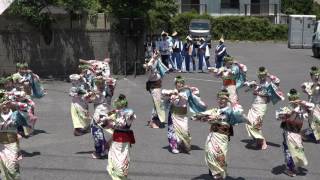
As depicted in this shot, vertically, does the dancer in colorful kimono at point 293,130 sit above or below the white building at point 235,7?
below

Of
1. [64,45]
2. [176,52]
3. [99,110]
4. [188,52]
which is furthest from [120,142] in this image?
[188,52]

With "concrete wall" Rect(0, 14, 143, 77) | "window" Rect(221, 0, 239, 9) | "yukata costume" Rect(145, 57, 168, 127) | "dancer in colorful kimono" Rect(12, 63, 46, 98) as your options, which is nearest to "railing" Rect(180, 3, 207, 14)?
"window" Rect(221, 0, 239, 9)

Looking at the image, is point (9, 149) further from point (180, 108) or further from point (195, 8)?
point (195, 8)

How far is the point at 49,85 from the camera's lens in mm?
24156

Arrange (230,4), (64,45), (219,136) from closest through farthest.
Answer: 1. (219,136)
2. (64,45)
3. (230,4)

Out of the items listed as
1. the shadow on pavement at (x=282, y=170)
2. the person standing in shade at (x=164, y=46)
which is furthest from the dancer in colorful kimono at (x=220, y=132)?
the person standing in shade at (x=164, y=46)

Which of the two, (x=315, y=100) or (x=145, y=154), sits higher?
(x=315, y=100)

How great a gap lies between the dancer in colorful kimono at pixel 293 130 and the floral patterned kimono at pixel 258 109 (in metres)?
2.11

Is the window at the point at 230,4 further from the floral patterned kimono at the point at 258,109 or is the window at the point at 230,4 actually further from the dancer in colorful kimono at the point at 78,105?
the floral patterned kimono at the point at 258,109

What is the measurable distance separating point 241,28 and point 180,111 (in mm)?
39709

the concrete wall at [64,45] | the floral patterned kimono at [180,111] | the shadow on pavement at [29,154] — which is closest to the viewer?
the floral patterned kimono at [180,111]

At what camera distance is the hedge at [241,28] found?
51438 millimetres

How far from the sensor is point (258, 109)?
13.8 m

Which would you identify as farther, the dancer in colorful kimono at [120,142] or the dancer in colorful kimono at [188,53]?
the dancer in colorful kimono at [188,53]
